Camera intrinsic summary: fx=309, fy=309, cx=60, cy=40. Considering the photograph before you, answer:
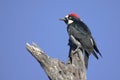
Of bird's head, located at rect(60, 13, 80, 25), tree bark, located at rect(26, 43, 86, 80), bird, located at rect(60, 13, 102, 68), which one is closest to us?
tree bark, located at rect(26, 43, 86, 80)

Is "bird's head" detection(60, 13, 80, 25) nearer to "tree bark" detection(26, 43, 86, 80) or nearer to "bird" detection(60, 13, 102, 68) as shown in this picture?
"bird" detection(60, 13, 102, 68)

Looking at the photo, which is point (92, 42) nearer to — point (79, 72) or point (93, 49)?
point (93, 49)

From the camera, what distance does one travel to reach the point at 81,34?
8781mm

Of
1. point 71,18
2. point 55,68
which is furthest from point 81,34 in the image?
point 55,68

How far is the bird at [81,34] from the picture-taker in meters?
7.95

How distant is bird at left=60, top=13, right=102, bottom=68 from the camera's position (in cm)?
795

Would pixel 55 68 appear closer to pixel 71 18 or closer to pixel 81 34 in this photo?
pixel 81 34

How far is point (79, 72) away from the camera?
6.26 m

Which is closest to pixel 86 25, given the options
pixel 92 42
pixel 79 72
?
pixel 92 42

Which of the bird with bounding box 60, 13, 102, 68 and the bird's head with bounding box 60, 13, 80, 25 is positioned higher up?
the bird's head with bounding box 60, 13, 80, 25

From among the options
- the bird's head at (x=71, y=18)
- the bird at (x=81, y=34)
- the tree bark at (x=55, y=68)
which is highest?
the bird's head at (x=71, y=18)

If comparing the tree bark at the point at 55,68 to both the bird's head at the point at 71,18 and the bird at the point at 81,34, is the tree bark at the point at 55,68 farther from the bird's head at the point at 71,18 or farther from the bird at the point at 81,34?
the bird's head at the point at 71,18

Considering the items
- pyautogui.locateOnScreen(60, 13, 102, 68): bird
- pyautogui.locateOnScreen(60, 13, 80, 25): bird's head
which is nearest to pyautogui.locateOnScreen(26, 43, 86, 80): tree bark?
pyautogui.locateOnScreen(60, 13, 102, 68): bird

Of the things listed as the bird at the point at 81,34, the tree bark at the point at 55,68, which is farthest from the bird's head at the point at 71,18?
the tree bark at the point at 55,68
